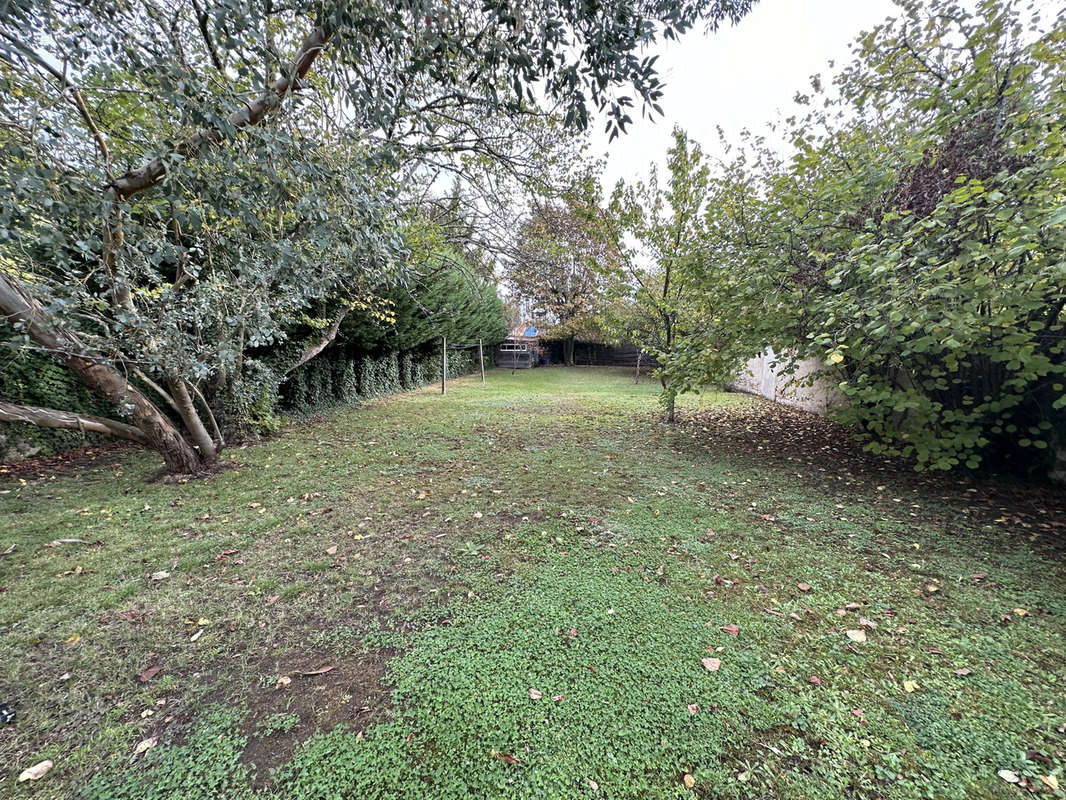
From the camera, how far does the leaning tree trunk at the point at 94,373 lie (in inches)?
115

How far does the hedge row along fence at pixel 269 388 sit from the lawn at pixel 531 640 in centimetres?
98

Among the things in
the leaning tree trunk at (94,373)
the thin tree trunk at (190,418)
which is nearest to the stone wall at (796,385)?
the thin tree trunk at (190,418)

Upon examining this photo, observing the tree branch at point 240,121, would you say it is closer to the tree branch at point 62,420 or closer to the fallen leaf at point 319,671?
the tree branch at point 62,420

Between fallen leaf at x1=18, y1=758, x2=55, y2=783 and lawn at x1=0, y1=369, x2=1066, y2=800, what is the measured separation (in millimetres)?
27

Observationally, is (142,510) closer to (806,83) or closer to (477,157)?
(477,157)

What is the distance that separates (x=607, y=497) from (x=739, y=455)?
2.48 m

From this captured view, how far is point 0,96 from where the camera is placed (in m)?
1.95

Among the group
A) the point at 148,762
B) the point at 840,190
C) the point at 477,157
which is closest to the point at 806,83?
the point at 840,190

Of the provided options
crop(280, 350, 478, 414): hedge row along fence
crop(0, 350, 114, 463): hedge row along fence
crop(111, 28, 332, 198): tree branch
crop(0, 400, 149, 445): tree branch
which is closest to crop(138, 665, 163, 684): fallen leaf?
crop(111, 28, 332, 198): tree branch

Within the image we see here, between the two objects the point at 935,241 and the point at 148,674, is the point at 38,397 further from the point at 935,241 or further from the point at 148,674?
the point at 935,241

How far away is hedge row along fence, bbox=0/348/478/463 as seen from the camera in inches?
170

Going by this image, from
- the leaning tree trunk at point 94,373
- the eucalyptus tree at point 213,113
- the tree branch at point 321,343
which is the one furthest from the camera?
the tree branch at point 321,343

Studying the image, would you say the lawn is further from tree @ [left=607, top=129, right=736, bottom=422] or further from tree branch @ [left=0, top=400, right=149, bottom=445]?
tree @ [left=607, top=129, right=736, bottom=422]

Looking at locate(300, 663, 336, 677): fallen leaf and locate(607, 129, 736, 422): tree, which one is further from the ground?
locate(607, 129, 736, 422): tree
